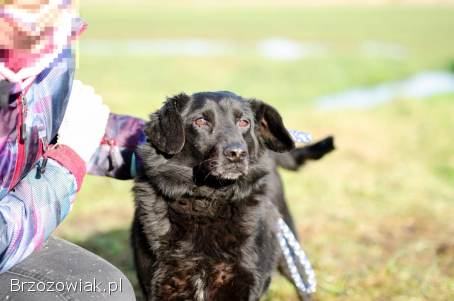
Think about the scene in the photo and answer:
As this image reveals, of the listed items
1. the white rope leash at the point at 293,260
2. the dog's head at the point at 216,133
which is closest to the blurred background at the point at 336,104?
the white rope leash at the point at 293,260

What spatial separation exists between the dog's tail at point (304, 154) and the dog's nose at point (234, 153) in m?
1.28

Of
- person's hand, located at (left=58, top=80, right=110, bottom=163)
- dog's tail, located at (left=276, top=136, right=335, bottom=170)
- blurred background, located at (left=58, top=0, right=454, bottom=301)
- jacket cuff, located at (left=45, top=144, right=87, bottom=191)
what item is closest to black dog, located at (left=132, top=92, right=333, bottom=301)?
person's hand, located at (left=58, top=80, right=110, bottom=163)

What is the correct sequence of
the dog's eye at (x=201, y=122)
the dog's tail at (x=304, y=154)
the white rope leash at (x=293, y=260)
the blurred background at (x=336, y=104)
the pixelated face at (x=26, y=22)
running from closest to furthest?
the pixelated face at (x=26, y=22) → the dog's eye at (x=201, y=122) → the white rope leash at (x=293, y=260) → the dog's tail at (x=304, y=154) → the blurred background at (x=336, y=104)

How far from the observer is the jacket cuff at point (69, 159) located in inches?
102

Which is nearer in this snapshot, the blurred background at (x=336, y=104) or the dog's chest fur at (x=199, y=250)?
the dog's chest fur at (x=199, y=250)

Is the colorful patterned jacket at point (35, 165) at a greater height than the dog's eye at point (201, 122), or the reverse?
the colorful patterned jacket at point (35, 165)

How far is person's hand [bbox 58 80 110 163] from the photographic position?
8.88ft

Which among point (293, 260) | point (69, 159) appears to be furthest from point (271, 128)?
point (69, 159)

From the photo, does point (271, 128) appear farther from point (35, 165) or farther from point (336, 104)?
point (336, 104)

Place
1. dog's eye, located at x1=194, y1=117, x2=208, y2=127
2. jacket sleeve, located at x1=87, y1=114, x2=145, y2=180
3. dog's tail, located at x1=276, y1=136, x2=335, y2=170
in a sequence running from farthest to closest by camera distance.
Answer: dog's tail, located at x1=276, y1=136, x2=335, y2=170
dog's eye, located at x1=194, y1=117, x2=208, y2=127
jacket sleeve, located at x1=87, y1=114, x2=145, y2=180

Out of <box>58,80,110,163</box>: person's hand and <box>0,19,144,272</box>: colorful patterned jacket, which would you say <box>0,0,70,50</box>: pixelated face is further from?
<box>58,80,110,163</box>: person's hand

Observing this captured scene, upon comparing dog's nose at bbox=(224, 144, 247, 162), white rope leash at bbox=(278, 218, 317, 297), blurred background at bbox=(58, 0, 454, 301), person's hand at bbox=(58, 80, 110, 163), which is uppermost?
person's hand at bbox=(58, 80, 110, 163)

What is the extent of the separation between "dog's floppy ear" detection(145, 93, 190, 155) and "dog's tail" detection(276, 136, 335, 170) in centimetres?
135

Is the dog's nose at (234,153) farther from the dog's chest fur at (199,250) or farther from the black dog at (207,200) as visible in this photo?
the dog's chest fur at (199,250)
